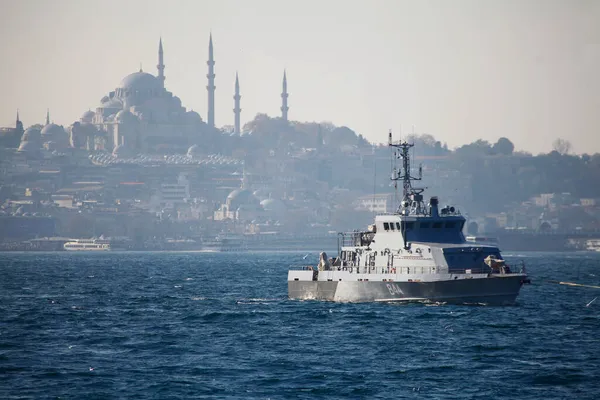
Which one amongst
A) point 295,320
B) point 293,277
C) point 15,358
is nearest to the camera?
point 15,358

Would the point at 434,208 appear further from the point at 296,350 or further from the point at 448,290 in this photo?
the point at 296,350

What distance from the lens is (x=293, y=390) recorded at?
45656 millimetres

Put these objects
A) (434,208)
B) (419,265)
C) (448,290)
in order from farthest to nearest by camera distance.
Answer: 1. (434,208)
2. (419,265)
3. (448,290)

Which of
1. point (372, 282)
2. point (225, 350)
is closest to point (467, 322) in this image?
point (372, 282)

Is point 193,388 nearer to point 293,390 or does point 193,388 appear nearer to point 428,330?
point 293,390

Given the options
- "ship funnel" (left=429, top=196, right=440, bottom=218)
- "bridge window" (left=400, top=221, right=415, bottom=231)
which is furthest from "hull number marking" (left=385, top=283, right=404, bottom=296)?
"ship funnel" (left=429, top=196, right=440, bottom=218)

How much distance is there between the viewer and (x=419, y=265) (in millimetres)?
68312

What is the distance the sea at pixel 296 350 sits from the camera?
45.9m

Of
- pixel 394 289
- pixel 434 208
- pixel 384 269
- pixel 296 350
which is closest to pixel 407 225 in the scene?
pixel 434 208

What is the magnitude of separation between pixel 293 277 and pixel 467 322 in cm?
1658

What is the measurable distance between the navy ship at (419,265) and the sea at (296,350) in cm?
89

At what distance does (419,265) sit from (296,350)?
14.5m

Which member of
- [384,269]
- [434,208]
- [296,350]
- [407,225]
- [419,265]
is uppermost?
[434,208]

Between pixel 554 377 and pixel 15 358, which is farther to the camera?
pixel 15 358
